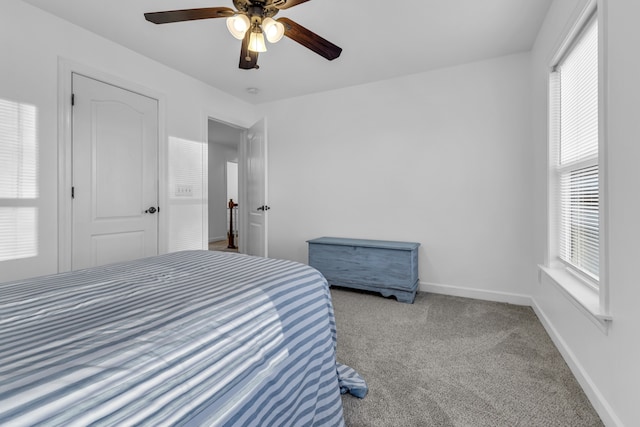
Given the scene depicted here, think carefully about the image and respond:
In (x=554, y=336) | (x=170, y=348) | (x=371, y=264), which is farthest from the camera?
(x=371, y=264)

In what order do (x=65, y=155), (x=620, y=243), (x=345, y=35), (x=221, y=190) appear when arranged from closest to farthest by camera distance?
1. (x=620, y=243)
2. (x=65, y=155)
3. (x=345, y=35)
4. (x=221, y=190)

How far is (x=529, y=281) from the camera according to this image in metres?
2.83

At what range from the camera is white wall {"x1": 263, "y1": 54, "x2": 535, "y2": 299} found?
291 centimetres

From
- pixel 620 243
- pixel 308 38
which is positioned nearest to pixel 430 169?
pixel 308 38

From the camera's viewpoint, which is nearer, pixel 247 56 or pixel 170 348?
pixel 170 348

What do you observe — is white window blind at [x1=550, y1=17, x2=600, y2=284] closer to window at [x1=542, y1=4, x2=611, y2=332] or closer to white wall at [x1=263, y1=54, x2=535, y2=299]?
window at [x1=542, y1=4, x2=611, y2=332]

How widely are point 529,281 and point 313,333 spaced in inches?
102

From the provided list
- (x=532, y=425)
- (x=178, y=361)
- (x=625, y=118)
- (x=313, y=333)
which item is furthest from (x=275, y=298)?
(x=625, y=118)

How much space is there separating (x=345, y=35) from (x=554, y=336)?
2780 mm

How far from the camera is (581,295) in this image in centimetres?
165

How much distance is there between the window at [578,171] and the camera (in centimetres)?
158

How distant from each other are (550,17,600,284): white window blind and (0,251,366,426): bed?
64.0 inches

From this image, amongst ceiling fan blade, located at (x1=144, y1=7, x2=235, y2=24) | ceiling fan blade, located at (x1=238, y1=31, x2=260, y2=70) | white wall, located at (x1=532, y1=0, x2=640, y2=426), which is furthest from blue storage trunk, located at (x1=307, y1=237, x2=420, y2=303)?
ceiling fan blade, located at (x1=144, y1=7, x2=235, y2=24)

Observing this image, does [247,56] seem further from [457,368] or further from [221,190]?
[221,190]
